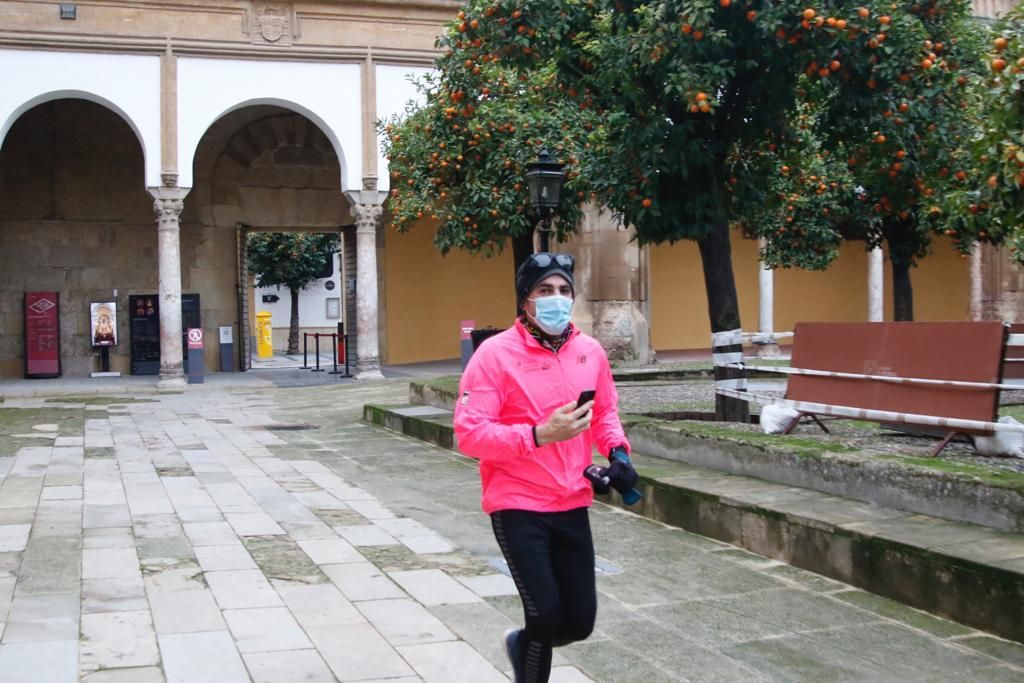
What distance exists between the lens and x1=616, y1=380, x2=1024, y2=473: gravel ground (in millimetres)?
6516

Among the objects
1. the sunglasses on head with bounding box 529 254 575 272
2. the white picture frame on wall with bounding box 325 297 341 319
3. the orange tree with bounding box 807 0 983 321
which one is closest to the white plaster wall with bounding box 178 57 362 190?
the orange tree with bounding box 807 0 983 321

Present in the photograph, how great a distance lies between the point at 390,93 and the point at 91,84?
525 cm

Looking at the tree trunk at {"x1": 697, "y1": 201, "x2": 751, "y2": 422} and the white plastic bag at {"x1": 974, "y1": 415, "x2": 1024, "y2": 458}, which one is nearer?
the white plastic bag at {"x1": 974, "y1": 415, "x2": 1024, "y2": 458}

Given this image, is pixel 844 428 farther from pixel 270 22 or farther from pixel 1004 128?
pixel 270 22

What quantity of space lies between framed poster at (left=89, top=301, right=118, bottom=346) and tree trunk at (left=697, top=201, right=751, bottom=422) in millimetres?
16389

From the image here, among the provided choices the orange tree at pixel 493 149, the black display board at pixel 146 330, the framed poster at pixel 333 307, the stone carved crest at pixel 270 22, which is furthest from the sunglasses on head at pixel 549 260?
the framed poster at pixel 333 307

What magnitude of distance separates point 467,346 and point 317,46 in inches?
252

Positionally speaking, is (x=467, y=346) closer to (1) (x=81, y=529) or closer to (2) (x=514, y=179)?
(2) (x=514, y=179)

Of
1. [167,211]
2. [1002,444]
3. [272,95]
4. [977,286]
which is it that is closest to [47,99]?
[167,211]

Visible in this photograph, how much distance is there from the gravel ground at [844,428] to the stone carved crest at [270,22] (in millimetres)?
10255

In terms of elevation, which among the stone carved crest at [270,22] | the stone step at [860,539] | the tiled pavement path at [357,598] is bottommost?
the tiled pavement path at [357,598]

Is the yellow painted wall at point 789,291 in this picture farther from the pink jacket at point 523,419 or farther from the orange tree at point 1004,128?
the pink jacket at point 523,419

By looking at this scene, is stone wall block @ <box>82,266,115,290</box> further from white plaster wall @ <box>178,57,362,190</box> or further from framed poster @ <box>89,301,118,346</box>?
white plaster wall @ <box>178,57,362,190</box>

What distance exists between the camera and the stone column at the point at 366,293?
2092 cm
